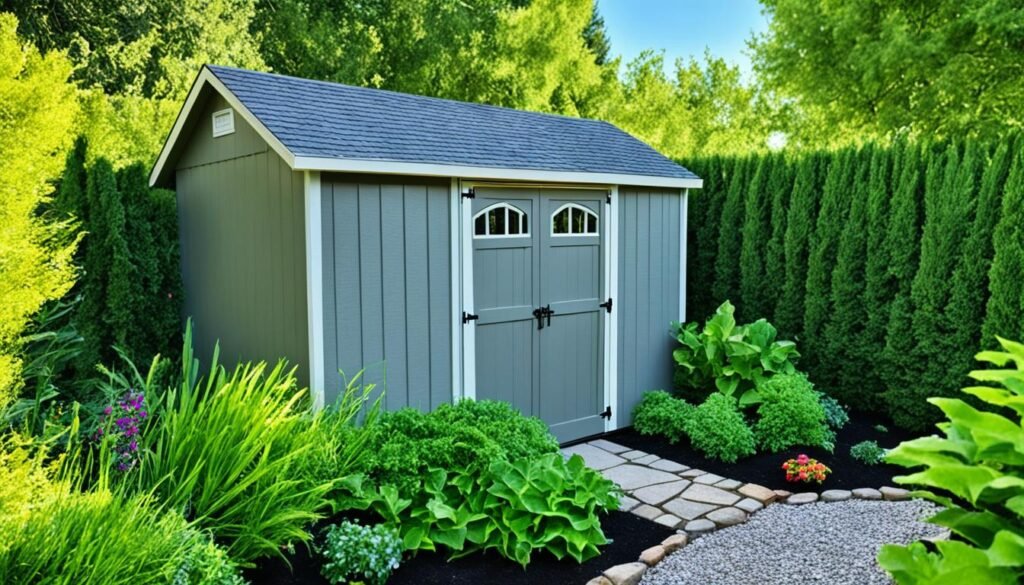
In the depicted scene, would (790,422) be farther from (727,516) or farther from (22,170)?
(22,170)

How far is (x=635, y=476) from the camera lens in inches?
195

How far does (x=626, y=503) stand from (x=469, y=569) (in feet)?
4.27

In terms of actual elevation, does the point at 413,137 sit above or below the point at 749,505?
above

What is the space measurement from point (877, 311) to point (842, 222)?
0.84 m

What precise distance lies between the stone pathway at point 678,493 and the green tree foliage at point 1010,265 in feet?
7.56

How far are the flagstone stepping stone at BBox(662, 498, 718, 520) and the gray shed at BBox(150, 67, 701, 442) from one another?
1.47 meters

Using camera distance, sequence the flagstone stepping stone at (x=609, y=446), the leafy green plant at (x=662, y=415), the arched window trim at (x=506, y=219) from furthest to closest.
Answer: the leafy green plant at (x=662, y=415)
the flagstone stepping stone at (x=609, y=446)
the arched window trim at (x=506, y=219)

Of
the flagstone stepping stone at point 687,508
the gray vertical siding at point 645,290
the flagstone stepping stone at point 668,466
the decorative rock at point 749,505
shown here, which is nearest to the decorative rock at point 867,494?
the decorative rock at point 749,505

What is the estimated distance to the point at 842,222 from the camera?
6301 mm

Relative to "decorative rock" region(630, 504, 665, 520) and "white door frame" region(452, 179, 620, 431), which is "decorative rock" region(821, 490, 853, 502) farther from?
"white door frame" region(452, 179, 620, 431)

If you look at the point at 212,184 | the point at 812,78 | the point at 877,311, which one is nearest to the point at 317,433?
the point at 212,184

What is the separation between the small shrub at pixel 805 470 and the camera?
4.69 metres

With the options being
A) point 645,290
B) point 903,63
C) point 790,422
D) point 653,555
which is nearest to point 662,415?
point 790,422

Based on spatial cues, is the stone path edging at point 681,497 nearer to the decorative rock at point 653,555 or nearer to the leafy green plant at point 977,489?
the decorative rock at point 653,555
